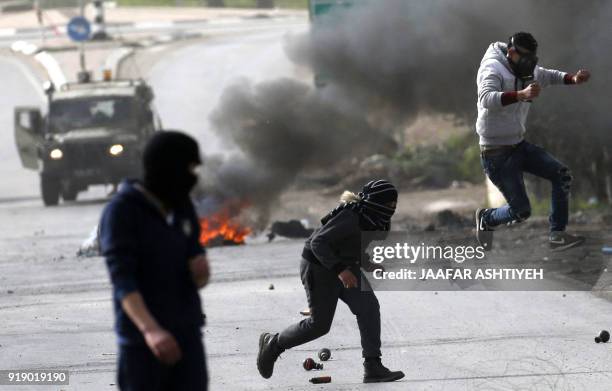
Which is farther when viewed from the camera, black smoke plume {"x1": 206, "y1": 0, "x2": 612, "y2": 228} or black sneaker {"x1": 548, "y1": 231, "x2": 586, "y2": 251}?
black smoke plume {"x1": 206, "y1": 0, "x2": 612, "y2": 228}

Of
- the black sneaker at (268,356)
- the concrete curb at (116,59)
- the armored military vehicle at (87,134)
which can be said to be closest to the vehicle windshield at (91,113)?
the armored military vehicle at (87,134)

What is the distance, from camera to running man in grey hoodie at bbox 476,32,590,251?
30.2ft

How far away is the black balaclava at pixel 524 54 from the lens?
9172 mm

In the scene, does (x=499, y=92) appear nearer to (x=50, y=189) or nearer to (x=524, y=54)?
(x=524, y=54)

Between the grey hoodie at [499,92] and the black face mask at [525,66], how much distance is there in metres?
0.04

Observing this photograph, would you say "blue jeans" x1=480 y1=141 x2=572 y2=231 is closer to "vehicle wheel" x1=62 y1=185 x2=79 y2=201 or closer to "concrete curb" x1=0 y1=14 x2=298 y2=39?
"vehicle wheel" x1=62 y1=185 x2=79 y2=201

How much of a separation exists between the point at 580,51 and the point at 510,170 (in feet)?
31.4

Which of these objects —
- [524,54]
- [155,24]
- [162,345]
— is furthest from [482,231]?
[155,24]

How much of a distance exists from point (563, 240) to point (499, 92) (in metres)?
1.28

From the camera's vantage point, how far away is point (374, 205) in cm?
783

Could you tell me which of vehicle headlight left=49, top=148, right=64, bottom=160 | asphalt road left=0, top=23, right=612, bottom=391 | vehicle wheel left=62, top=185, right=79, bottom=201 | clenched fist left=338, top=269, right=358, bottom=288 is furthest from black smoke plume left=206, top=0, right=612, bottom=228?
clenched fist left=338, top=269, right=358, bottom=288

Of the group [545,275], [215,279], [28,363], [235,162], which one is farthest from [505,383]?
[235,162]

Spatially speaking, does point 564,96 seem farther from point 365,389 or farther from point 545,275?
point 365,389

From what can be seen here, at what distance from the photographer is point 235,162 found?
800 inches
